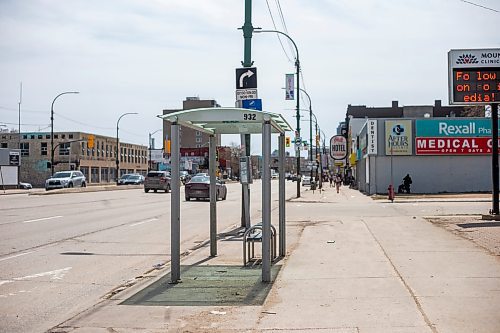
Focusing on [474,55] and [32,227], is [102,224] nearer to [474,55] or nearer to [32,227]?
[32,227]

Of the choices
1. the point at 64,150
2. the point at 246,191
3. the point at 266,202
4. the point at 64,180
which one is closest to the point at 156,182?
the point at 64,180

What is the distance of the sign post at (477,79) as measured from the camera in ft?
64.8

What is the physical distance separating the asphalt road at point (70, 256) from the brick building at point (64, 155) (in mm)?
66142

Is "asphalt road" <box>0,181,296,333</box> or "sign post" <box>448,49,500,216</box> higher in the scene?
"sign post" <box>448,49,500,216</box>

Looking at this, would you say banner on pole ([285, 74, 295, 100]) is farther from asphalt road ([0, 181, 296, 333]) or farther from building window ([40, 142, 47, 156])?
building window ([40, 142, 47, 156])

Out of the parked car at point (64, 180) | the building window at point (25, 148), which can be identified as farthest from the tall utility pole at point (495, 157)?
the building window at point (25, 148)

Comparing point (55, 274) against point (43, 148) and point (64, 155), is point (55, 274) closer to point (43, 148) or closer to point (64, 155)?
point (64, 155)

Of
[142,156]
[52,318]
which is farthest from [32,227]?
[142,156]

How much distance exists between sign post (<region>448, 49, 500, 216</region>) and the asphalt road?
8286 millimetres

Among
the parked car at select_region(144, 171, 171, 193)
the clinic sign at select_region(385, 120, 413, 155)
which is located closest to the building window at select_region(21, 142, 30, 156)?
the parked car at select_region(144, 171, 171, 193)

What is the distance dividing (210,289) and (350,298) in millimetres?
2061

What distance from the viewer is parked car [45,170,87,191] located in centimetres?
5509

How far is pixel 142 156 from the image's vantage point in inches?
5320

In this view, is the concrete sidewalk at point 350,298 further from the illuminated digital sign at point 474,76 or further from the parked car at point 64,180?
the parked car at point 64,180
